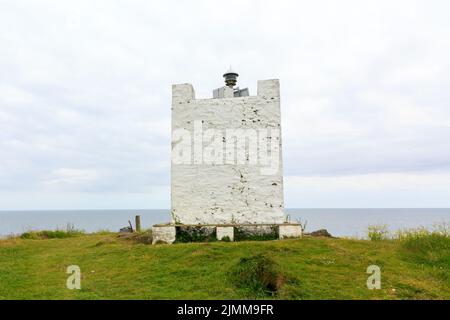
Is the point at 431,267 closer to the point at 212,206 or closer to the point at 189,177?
the point at 212,206

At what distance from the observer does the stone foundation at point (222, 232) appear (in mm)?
13360

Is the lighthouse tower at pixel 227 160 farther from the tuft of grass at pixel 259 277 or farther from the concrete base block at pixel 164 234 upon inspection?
the tuft of grass at pixel 259 277

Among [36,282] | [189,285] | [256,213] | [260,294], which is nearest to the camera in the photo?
[260,294]

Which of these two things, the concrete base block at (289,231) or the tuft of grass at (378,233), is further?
the tuft of grass at (378,233)

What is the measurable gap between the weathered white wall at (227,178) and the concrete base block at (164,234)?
1104 mm

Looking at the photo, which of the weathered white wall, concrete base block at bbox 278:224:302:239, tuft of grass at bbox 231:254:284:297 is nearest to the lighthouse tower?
the weathered white wall

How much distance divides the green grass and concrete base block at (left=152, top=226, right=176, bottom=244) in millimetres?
809

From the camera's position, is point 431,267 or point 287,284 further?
point 431,267

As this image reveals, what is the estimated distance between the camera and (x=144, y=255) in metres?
11.7

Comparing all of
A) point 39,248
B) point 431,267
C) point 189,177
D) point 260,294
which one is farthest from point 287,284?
point 39,248

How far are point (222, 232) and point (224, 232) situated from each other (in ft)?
0.25

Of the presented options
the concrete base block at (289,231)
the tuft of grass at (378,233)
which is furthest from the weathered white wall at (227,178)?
the tuft of grass at (378,233)
